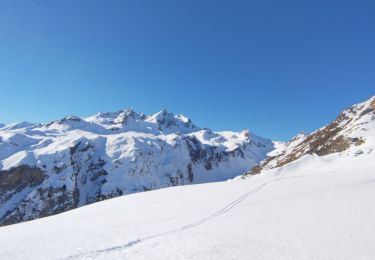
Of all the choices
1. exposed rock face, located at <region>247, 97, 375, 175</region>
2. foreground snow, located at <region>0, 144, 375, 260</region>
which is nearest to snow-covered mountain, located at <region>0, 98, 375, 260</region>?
foreground snow, located at <region>0, 144, 375, 260</region>

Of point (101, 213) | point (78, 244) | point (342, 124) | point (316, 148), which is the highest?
point (342, 124)

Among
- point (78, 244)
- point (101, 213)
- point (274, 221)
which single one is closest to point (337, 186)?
point (274, 221)

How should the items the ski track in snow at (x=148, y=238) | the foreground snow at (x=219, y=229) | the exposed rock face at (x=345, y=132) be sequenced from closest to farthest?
the ski track in snow at (x=148, y=238) → the foreground snow at (x=219, y=229) → the exposed rock face at (x=345, y=132)

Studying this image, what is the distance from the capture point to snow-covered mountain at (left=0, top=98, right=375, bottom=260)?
52.0 ft

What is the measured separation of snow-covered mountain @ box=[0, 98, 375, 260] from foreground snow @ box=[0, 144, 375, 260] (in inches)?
1.8

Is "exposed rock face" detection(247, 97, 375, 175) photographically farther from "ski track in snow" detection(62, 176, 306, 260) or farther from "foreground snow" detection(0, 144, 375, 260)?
"ski track in snow" detection(62, 176, 306, 260)

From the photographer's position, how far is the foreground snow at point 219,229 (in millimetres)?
15836

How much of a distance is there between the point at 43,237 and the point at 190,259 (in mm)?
11020

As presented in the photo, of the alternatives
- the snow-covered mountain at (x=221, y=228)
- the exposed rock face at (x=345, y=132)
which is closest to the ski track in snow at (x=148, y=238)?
the snow-covered mountain at (x=221, y=228)

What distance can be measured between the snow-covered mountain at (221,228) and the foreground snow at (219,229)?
0.05m

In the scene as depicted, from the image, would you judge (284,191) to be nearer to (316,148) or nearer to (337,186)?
(337,186)

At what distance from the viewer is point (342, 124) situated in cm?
10831

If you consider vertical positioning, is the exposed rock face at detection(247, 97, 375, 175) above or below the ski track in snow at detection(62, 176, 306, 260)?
above

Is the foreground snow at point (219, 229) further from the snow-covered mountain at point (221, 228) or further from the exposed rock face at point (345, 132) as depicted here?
the exposed rock face at point (345, 132)
